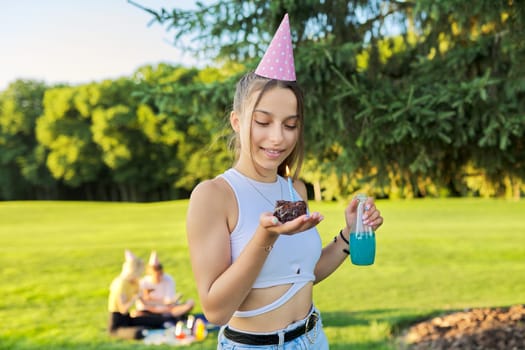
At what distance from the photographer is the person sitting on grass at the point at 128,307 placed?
257 inches

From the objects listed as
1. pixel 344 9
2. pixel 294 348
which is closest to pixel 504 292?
pixel 344 9

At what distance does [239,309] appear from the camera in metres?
1.80

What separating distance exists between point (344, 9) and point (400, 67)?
2.69ft

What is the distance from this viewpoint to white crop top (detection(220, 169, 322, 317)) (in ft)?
5.70

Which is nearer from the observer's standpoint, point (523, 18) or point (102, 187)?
point (523, 18)

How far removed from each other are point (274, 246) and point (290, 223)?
0.31m

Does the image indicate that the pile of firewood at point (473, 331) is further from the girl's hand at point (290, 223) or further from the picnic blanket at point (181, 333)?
the girl's hand at point (290, 223)

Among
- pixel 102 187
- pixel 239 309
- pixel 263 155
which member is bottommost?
pixel 102 187

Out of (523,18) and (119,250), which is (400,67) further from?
(119,250)

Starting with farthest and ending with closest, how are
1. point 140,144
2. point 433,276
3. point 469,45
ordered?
point 140,144
point 433,276
point 469,45

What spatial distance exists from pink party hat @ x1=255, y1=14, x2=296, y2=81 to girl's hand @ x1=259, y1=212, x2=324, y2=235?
52cm

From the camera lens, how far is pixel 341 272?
1098 cm

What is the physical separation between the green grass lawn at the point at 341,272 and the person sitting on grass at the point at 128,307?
16 centimetres

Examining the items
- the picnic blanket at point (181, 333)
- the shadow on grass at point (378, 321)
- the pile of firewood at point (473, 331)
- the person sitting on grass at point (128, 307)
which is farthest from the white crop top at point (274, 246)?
the person sitting on grass at point (128, 307)
